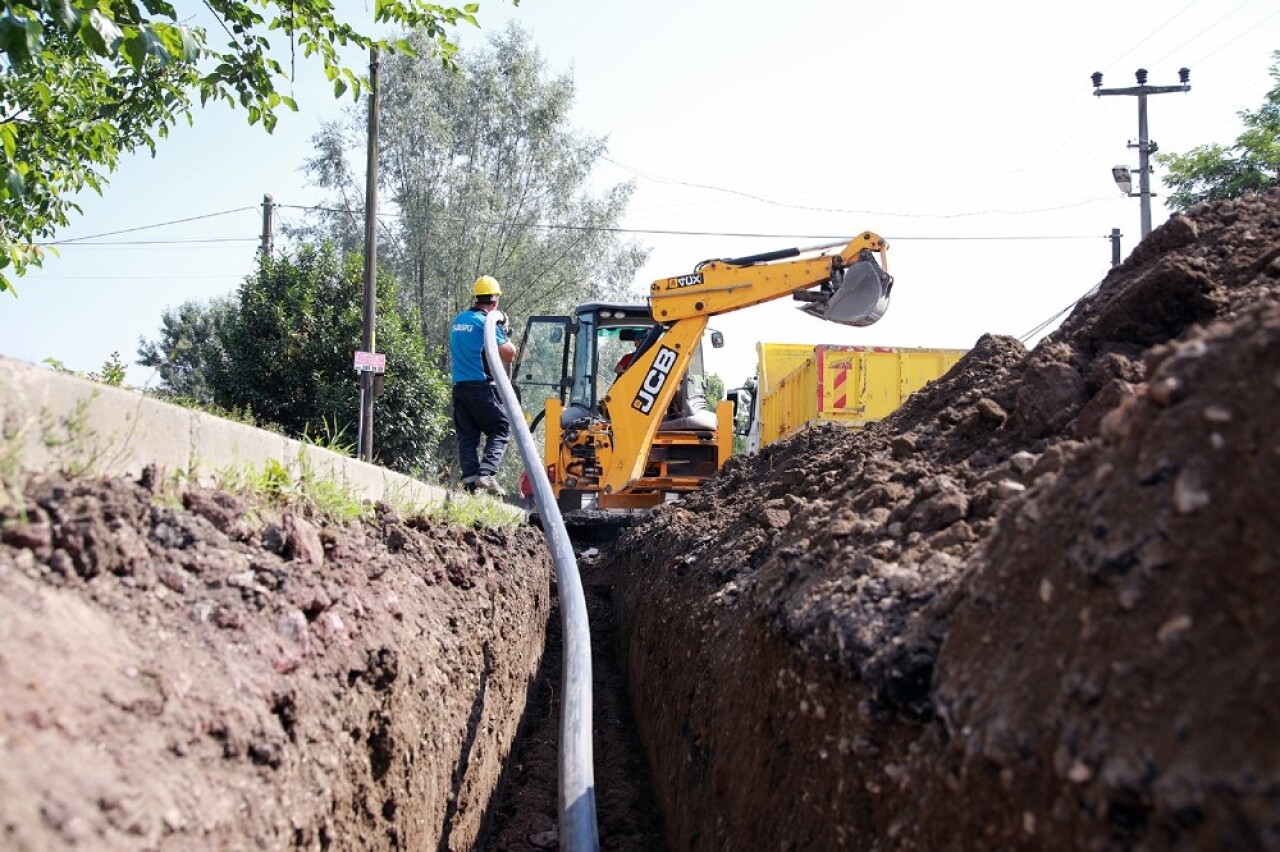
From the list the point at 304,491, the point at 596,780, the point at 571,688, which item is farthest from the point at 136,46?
the point at 596,780

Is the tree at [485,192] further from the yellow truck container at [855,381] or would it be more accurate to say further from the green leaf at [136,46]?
the green leaf at [136,46]

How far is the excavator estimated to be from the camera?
11.0 metres

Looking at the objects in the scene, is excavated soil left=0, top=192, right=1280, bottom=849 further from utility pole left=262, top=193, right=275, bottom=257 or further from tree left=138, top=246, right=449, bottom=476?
utility pole left=262, top=193, right=275, bottom=257

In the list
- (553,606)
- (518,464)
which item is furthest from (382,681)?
(518,464)

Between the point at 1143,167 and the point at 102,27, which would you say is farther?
the point at 1143,167

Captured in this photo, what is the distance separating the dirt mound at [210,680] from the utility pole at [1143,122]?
23.1 metres

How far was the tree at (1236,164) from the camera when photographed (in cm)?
2053

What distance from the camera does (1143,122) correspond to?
24031 millimetres

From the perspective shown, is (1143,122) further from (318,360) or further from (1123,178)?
(318,360)

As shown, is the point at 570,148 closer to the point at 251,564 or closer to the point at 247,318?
the point at 247,318

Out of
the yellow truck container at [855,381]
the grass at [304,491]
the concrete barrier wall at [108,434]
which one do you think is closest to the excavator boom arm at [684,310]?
the yellow truck container at [855,381]

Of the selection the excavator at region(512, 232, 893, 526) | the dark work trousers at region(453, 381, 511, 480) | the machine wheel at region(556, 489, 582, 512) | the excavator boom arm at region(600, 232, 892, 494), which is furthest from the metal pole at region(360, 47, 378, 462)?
the dark work trousers at region(453, 381, 511, 480)

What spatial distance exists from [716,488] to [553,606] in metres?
2.83

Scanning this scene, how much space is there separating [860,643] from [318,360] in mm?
17516
